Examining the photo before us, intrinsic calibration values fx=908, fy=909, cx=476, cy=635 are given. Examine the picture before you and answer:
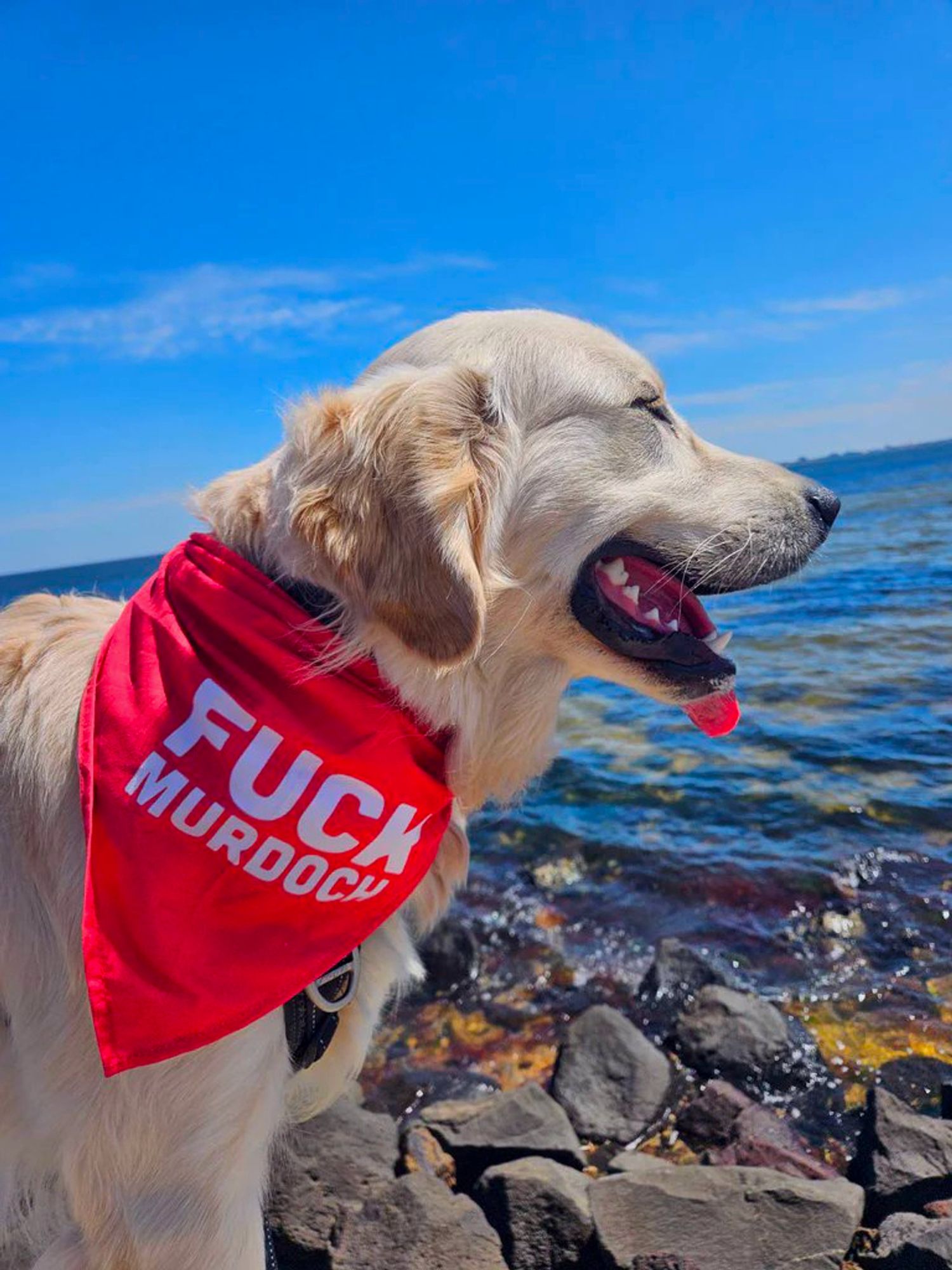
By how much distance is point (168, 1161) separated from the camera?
7.13 feet

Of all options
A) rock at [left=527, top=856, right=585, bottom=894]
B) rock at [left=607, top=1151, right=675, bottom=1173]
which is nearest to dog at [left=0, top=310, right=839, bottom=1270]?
rock at [left=607, top=1151, right=675, bottom=1173]

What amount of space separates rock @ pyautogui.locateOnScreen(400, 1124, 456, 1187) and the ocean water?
122 cm

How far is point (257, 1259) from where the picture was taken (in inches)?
91.4

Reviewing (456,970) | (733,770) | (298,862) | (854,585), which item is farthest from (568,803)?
(854,585)

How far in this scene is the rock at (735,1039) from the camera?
15.7ft

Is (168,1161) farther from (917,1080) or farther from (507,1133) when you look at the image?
(917,1080)

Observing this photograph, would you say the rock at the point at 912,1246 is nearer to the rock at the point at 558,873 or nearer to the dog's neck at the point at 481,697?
the dog's neck at the point at 481,697

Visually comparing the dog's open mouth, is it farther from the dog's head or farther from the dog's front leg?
the dog's front leg

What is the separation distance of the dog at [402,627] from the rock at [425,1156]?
53.9 inches

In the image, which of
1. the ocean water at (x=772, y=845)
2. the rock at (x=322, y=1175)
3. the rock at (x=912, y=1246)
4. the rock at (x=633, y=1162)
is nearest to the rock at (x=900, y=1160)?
the rock at (x=912, y=1246)

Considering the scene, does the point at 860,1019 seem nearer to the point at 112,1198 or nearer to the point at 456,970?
the point at 456,970

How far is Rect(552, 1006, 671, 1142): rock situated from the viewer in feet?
14.7

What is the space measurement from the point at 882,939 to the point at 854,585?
43.6 feet

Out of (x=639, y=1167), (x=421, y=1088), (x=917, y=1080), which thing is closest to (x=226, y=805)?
(x=639, y=1167)
